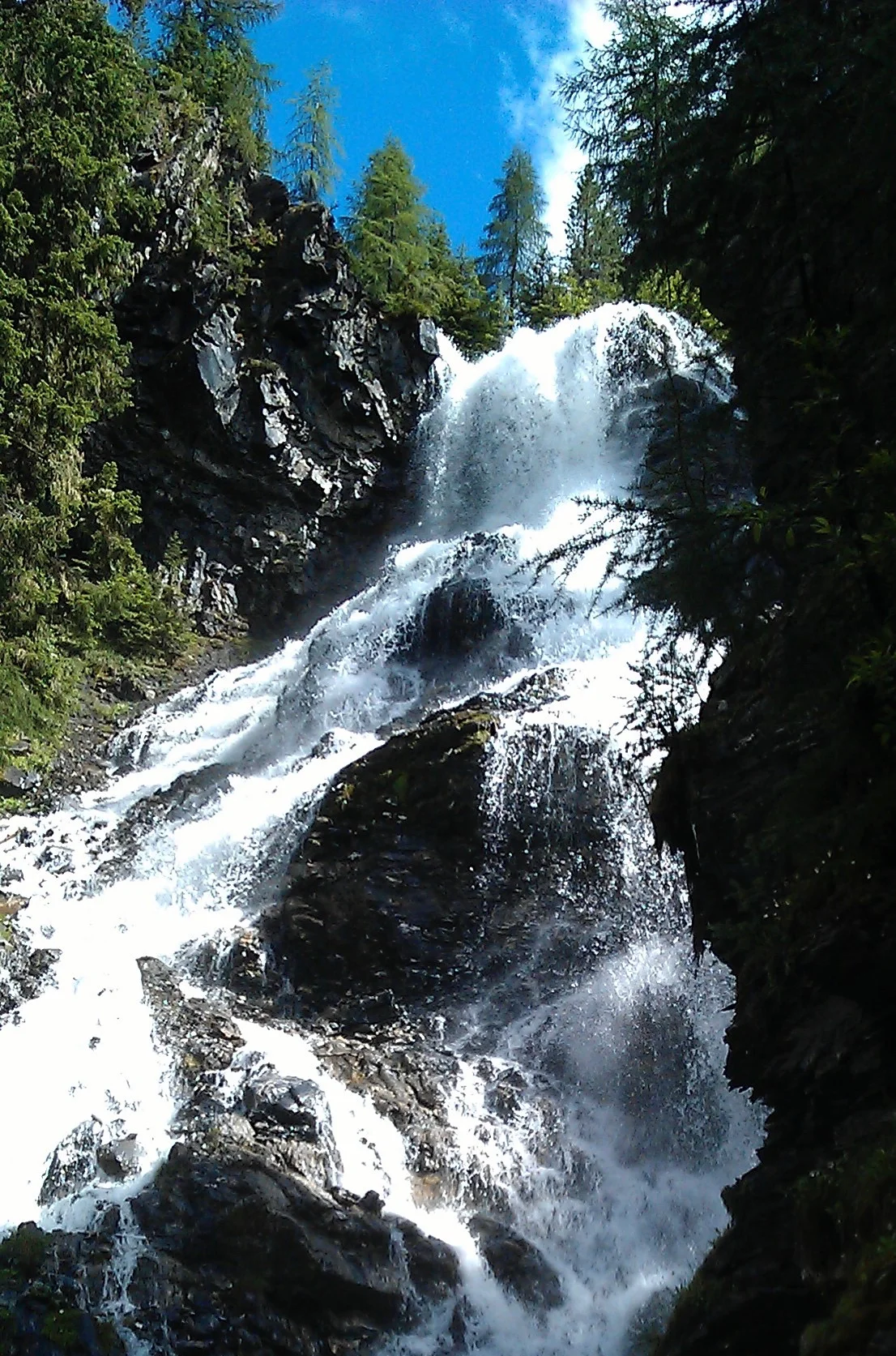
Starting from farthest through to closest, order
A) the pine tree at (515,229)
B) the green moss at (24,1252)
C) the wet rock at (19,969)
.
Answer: the pine tree at (515,229)
the wet rock at (19,969)
the green moss at (24,1252)

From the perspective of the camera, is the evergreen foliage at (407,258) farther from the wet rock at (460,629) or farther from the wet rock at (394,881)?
the wet rock at (394,881)

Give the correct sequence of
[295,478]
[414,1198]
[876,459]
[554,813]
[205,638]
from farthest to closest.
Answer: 1. [295,478]
2. [205,638]
3. [554,813]
4. [414,1198]
5. [876,459]

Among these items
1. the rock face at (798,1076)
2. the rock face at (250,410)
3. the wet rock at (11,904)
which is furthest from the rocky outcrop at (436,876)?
the rock face at (250,410)

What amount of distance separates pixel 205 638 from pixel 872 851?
1917 cm

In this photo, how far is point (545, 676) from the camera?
567 inches

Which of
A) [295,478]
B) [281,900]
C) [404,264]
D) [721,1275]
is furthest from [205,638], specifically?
[721,1275]

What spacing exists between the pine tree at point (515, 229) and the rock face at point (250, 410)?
1946 cm

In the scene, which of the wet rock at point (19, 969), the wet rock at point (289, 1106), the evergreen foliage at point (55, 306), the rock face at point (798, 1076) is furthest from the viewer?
the evergreen foliage at point (55, 306)

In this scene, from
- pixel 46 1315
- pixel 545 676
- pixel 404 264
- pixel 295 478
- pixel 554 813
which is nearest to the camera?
pixel 46 1315

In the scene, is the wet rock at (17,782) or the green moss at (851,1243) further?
the wet rock at (17,782)

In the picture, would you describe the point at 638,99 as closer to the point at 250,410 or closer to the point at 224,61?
Result: the point at 250,410

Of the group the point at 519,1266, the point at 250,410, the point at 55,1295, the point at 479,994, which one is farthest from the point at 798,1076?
the point at 250,410

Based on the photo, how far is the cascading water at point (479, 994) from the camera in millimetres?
8352

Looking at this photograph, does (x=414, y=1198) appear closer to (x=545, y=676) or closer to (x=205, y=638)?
(x=545, y=676)
